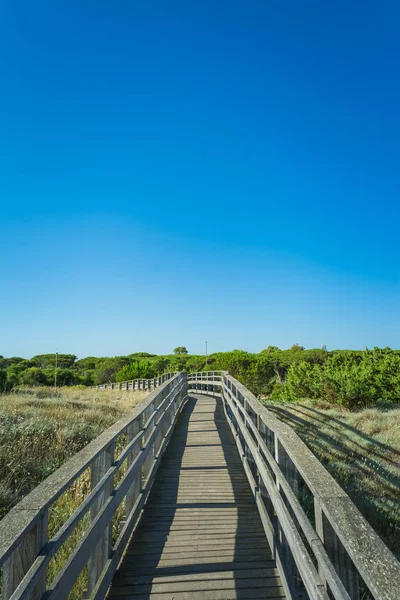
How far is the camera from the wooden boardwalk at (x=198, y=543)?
352 cm

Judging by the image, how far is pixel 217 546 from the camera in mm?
4270

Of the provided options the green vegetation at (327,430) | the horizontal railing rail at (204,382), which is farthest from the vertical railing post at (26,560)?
the horizontal railing rail at (204,382)

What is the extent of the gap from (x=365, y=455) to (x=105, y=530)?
29.6 ft

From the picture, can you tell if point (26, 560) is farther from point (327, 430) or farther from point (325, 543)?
point (327, 430)

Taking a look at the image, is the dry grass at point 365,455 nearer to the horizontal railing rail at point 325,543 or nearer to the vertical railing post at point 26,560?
the horizontal railing rail at point 325,543

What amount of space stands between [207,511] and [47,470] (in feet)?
9.86

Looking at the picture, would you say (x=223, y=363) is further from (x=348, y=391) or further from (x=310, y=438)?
(x=310, y=438)

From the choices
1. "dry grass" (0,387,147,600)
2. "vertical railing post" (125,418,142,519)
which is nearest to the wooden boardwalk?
"vertical railing post" (125,418,142,519)

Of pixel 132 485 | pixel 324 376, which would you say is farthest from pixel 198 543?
pixel 324 376

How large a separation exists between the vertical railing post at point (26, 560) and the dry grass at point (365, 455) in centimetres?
510

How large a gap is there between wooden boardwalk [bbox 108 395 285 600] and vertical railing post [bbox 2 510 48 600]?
1.52 m

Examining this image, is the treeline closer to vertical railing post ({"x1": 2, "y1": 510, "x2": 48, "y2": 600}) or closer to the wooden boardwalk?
the wooden boardwalk

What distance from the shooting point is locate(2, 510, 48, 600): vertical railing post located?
6.87 feet

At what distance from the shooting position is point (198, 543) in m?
4.33
